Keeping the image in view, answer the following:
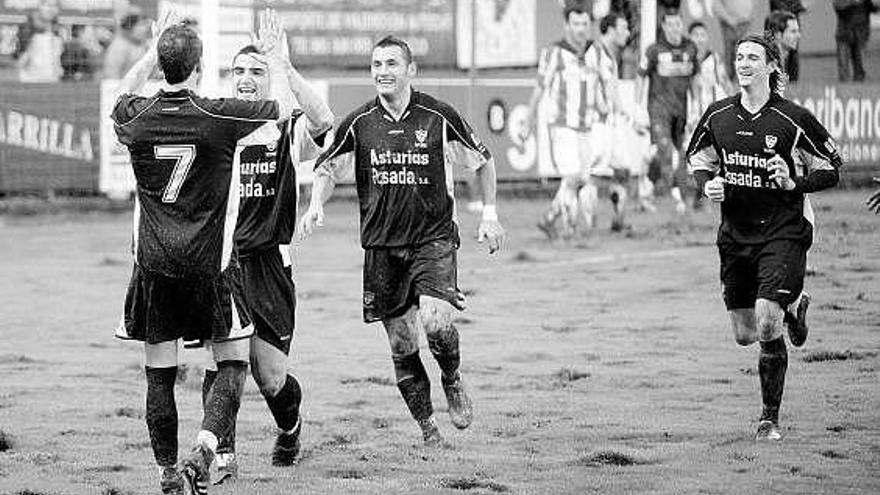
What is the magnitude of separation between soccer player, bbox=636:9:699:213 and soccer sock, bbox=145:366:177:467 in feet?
46.2

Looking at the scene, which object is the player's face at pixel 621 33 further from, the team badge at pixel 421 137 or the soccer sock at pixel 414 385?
the soccer sock at pixel 414 385

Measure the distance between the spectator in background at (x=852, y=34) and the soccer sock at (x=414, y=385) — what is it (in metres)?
18.8

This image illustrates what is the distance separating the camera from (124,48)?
22125 millimetres

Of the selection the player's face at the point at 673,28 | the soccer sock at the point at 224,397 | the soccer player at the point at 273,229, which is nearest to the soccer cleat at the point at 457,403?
the soccer player at the point at 273,229

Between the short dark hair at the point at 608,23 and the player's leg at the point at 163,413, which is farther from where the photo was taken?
the short dark hair at the point at 608,23

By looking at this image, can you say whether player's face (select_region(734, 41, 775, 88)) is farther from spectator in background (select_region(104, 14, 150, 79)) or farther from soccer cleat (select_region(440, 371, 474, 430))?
spectator in background (select_region(104, 14, 150, 79))

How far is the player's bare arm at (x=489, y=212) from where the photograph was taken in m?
9.27

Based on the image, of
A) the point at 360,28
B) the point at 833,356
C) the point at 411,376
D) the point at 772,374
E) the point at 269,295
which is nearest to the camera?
the point at 269,295

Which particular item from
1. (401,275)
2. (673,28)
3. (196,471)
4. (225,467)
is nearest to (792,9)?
(673,28)

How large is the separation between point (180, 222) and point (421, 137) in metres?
1.83

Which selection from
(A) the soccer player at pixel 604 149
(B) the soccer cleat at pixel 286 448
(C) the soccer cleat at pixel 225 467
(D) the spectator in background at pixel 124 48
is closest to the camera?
(C) the soccer cleat at pixel 225 467

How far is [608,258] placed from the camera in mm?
18047

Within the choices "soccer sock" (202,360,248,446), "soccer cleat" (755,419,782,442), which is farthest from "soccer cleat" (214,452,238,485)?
"soccer cleat" (755,419,782,442)

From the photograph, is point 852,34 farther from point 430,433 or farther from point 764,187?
point 430,433
